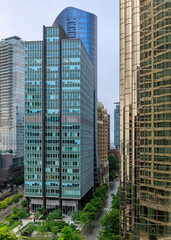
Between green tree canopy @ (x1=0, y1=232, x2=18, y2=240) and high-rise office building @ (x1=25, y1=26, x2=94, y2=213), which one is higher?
high-rise office building @ (x1=25, y1=26, x2=94, y2=213)

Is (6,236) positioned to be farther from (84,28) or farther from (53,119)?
(84,28)

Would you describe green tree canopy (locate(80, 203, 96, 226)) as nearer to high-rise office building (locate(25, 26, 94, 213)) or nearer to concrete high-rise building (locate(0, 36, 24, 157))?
high-rise office building (locate(25, 26, 94, 213))

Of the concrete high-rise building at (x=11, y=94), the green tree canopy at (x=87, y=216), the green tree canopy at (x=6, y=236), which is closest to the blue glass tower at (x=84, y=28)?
the concrete high-rise building at (x=11, y=94)

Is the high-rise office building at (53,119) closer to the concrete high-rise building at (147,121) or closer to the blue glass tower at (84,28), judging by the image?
the concrete high-rise building at (147,121)

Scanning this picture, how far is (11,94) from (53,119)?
6747 cm

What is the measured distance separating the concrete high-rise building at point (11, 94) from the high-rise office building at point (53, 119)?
59.5m

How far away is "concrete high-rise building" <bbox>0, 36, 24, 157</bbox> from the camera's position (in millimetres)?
138875

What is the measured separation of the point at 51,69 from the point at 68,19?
2941 inches

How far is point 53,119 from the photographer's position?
272ft

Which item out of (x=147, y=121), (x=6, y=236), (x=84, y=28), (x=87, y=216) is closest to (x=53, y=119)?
(x=87, y=216)

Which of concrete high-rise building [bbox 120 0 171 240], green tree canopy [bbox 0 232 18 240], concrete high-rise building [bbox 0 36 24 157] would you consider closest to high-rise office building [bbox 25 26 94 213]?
green tree canopy [bbox 0 232 18 240]

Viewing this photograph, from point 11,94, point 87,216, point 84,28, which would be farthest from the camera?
point 11,94

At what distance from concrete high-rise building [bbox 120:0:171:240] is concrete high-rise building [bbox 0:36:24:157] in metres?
114

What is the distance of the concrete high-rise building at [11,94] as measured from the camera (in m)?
139
